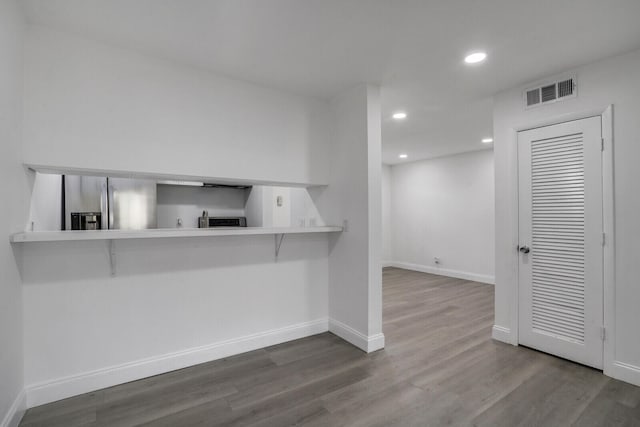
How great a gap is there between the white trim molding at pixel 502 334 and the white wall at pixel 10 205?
12.8 feet

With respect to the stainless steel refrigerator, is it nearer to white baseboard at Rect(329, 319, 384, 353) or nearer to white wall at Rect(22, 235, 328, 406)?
white wall at Rect(22, 235, 328, 406)

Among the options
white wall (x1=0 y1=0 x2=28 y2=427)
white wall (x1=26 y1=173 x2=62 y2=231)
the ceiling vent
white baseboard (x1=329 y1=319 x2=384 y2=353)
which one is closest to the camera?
white wall (x1=0 y1=0 x2=28 y2=427)

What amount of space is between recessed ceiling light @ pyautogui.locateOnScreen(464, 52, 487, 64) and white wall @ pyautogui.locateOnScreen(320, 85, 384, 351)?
833 mm

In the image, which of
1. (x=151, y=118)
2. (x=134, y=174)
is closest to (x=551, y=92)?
(x=151, y=118)

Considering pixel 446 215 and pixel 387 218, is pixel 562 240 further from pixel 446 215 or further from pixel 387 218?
pixel 387 218

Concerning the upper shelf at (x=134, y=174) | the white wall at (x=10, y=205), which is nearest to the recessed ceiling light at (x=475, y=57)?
the upper shelf at (x=134, y=174)

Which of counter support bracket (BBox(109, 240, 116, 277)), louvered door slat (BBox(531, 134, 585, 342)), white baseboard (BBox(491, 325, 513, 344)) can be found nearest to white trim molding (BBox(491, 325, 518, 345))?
white baseboard (BBox(491, 325, 513, 344))

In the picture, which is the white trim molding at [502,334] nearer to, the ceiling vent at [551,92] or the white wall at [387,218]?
the ceiling vent at [551,92]

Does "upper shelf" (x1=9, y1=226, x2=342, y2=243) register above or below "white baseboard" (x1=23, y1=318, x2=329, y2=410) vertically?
above

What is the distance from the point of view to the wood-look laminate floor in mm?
1963

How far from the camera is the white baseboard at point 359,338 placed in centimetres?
A: 293

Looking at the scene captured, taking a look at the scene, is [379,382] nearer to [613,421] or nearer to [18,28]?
[613,421]

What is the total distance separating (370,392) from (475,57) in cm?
275

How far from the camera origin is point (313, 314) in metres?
3.38
